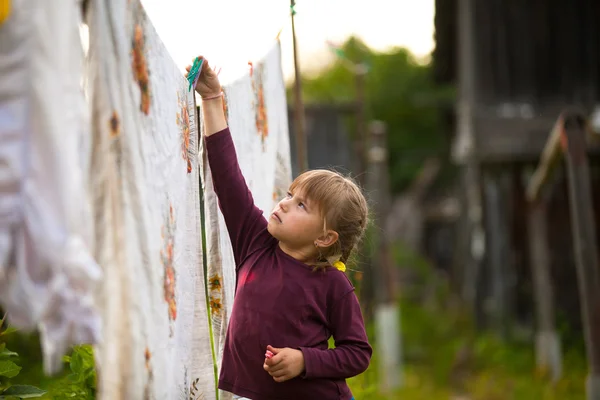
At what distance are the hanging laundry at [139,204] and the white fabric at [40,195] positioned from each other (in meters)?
0.22

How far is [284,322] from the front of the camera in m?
2.25

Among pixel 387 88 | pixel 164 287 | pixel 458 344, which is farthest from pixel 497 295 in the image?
pixel 387 88

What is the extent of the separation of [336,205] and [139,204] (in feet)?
2.46

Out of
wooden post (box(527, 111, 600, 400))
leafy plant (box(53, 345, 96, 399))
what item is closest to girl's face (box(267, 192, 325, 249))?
leafy plant (box(53, 345, 96, 399))

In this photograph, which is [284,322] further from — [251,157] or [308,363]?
[251,157]

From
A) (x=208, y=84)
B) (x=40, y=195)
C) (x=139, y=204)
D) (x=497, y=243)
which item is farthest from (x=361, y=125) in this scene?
(x=40, y=195)

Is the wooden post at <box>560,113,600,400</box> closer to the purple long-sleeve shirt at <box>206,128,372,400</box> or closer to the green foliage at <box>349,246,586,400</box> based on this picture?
the green foliage at <box>349,246,586,400</box>

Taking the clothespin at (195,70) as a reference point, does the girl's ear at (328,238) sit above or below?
below

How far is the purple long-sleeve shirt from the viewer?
224cm

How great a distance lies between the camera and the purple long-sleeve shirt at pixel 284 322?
2.24m

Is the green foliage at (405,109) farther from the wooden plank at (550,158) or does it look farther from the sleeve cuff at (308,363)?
the sleeve cuff at (308,363)

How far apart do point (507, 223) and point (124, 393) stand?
947 cm

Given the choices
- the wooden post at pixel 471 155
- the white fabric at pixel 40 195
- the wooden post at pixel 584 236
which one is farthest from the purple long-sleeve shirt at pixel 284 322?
the wooden post at pixel 471 155

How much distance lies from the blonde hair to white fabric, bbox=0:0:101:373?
1.01m
